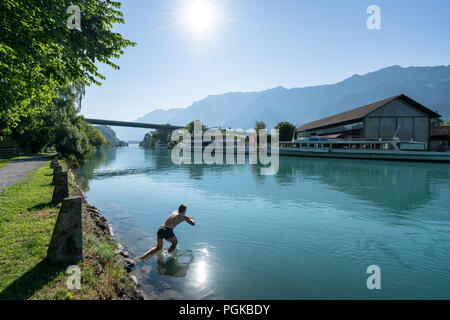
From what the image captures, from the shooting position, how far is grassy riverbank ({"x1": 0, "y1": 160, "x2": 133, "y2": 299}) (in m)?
4.44

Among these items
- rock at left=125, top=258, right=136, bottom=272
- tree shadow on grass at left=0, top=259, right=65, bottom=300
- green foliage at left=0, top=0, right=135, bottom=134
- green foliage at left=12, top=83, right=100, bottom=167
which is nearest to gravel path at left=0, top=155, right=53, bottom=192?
green foliage at left=0, top=0, right=135, bottom=134

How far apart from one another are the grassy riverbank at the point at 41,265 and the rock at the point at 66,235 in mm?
232

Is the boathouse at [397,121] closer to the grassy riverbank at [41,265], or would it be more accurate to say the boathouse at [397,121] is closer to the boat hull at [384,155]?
the boat hull at [384,155]

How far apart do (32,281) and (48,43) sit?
6896mm

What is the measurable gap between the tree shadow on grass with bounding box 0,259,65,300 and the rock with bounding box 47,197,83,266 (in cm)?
19

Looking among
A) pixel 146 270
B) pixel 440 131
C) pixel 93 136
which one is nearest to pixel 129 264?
pixel 146 270

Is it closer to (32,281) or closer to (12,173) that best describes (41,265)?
(32,281)

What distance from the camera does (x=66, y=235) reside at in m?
5.27

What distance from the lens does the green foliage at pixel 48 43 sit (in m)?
7.02

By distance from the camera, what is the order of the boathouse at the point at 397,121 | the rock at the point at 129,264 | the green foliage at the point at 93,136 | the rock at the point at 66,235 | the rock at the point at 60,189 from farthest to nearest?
the green foliage at the point at 93,136 < the boathouse at the point at 397,121 < the rock at the point at 60,189 < the rock at the point at 129,264 < the rock at the point at 66,235

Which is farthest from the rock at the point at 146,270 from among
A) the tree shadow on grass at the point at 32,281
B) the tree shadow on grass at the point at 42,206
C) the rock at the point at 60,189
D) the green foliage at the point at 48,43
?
the green foliage at the point at 48,43

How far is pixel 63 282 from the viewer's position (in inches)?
186
